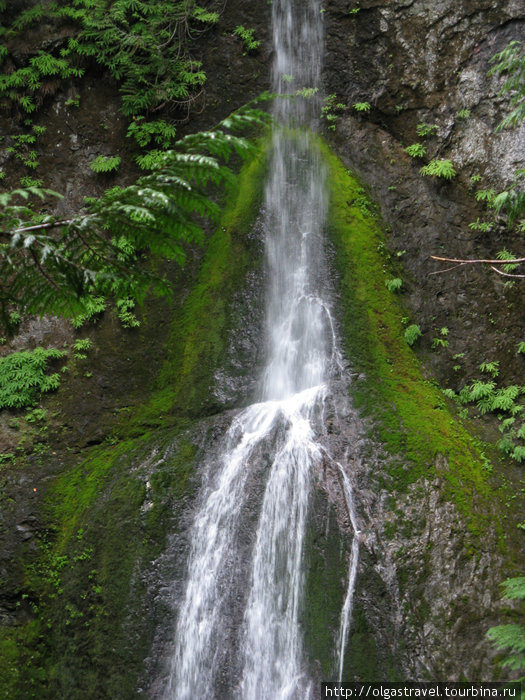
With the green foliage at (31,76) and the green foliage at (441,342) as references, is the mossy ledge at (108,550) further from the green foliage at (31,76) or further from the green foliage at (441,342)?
the green foliage at (31,76)

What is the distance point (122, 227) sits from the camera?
298 centimetres

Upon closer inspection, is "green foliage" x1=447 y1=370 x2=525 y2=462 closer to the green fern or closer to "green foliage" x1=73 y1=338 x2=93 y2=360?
the green fern

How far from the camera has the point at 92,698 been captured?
227 inches

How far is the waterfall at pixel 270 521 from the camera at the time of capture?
5484mm

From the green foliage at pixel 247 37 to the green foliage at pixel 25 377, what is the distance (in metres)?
7.88

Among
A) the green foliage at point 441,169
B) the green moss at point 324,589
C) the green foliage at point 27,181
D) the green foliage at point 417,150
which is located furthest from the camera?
the green foliage at point 27,181

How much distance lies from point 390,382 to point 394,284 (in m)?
2.00

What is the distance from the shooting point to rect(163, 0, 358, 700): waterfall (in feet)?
18.0

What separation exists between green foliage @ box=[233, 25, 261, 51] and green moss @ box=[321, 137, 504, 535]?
3591 millimetres

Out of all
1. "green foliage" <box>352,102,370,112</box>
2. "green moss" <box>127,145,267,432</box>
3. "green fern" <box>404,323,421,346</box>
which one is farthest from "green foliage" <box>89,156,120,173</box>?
"green fern" <box>404,323,421,346</box>

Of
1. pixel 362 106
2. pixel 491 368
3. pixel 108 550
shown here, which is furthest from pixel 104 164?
pixel 491 368

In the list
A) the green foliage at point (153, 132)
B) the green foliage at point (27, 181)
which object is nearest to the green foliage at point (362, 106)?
the green foliage at point (153, 132)

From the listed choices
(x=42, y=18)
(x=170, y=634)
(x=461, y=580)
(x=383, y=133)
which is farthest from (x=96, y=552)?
(x=42, y=18)

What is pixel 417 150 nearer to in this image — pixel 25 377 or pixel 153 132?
pixel 153 132
